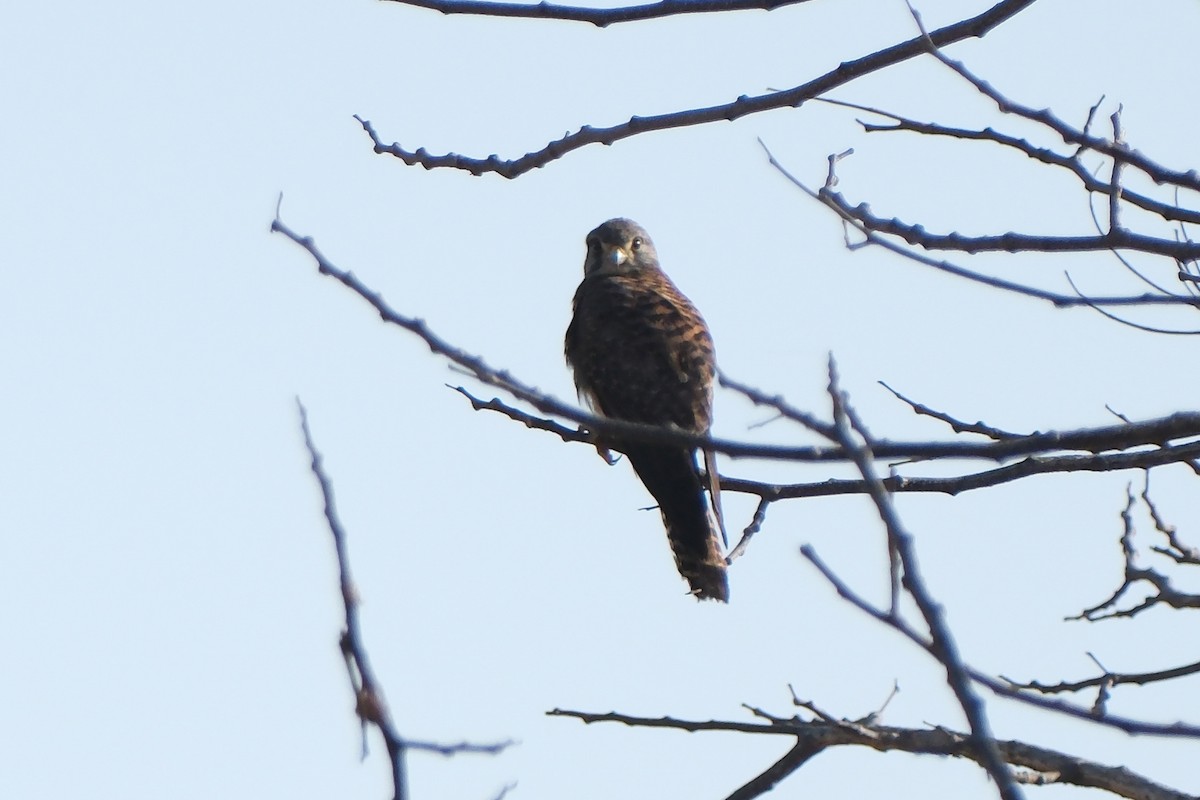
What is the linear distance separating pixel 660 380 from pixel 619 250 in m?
1.41

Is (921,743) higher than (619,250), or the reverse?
(619,250)

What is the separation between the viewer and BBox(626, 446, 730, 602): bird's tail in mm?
5629

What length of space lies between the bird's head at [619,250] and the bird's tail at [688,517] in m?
1.72

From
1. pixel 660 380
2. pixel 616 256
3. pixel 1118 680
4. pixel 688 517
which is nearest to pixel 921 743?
pixel 1118 680

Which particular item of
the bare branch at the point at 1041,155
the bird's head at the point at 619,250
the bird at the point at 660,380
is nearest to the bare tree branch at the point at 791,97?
the bare branch at the point at 1041,155

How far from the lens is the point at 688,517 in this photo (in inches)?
224

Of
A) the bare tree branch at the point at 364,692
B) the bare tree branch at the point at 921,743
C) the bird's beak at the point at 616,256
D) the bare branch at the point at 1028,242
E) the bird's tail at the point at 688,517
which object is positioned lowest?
the bare tree branch at the point at 364,692

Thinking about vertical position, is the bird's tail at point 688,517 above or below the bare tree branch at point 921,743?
above

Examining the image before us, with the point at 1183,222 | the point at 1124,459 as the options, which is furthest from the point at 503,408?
the point at 1183,222

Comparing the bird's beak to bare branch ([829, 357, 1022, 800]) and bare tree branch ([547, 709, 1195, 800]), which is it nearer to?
bare tree branch ([547, 709, 1195, 800])

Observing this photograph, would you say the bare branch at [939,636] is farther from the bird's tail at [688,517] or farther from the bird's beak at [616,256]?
the bird's beak at [616,256]

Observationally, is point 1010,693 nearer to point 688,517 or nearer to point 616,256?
point 688,517

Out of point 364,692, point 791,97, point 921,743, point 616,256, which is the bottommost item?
point 364,692

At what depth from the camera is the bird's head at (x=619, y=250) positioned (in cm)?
731
